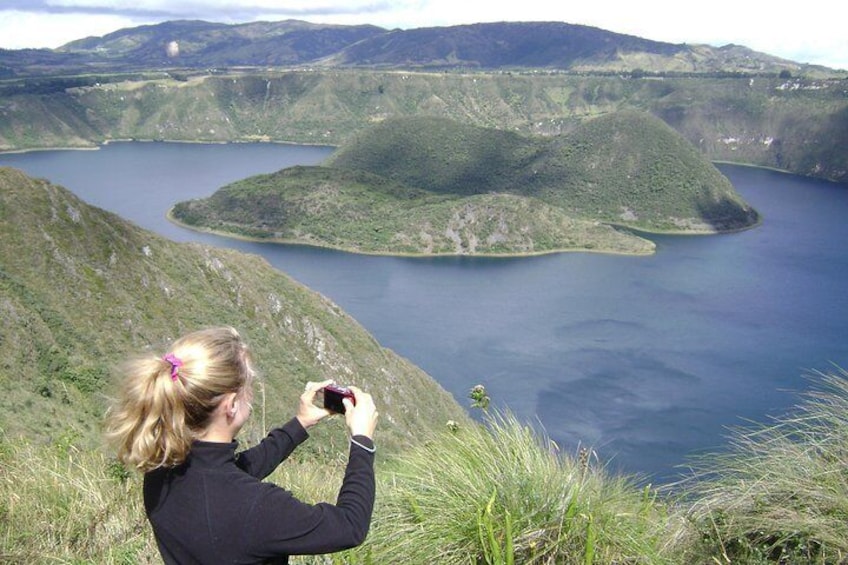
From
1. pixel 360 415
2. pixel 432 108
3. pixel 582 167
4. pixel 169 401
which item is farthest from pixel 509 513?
pixel 432 108

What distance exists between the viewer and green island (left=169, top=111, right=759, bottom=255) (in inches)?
3071

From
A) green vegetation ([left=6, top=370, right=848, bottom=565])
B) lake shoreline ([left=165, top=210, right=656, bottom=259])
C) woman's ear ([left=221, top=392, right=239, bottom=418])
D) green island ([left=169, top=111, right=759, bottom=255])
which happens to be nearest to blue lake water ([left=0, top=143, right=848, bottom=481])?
lake shoreline ([left=165, top=210, right=656, bottom=259])

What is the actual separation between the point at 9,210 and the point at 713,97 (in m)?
163

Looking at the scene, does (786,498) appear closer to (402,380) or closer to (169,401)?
(169,401)

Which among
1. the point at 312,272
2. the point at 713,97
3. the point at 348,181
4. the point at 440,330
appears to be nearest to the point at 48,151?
the point at 348,181

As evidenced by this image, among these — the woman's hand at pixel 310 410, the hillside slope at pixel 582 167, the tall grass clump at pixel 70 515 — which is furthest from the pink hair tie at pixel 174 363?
the hillside slope at pixel 582 167

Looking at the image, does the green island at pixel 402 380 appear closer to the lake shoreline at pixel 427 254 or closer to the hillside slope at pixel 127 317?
the hillside slope at pixel 127 317

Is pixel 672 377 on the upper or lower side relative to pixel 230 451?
lower

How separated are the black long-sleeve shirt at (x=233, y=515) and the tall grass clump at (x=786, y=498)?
196 centimetres

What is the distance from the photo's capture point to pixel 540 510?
324 centimetres

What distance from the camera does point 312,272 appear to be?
67438 millimetres

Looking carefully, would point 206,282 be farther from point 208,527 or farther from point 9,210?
point 208,527

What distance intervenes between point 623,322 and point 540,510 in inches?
2125

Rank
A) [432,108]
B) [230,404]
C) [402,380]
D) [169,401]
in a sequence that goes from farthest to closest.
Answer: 1. [432,108]
2. [402,380]
3. [230,404]
4. [169,401]
